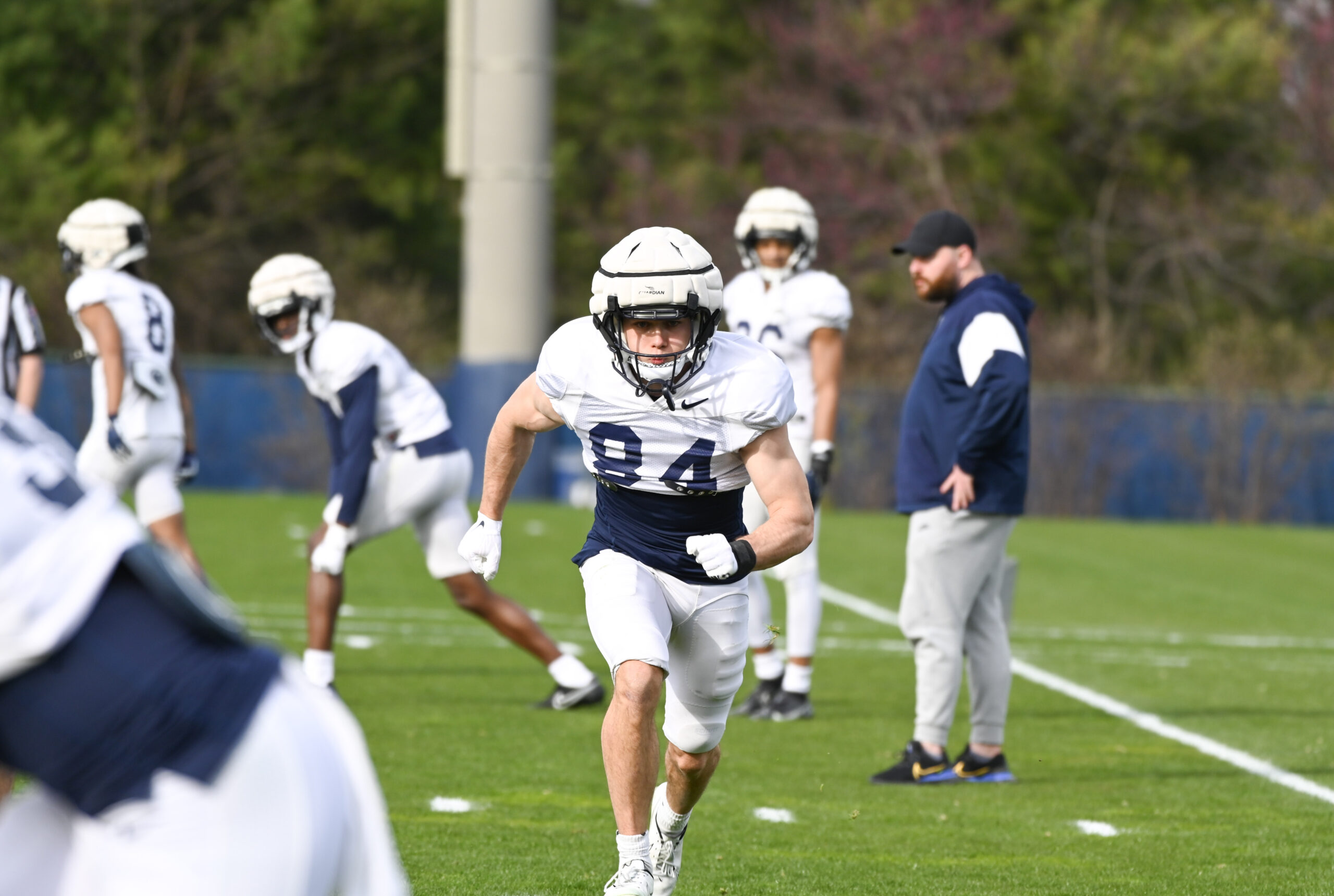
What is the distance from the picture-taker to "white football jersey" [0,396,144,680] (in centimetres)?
207

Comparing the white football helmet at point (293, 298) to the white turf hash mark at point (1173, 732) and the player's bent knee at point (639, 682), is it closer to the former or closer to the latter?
the white turf hash mark at point (1173, 732)


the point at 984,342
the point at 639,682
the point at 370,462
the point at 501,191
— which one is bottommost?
the point at 639,682

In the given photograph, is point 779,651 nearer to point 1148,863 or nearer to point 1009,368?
point 1009,368

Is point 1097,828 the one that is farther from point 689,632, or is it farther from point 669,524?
point 669,524

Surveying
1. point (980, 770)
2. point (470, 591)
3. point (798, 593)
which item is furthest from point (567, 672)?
point (980, 770)

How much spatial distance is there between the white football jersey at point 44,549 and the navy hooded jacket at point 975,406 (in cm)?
439

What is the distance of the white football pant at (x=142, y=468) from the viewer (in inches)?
319

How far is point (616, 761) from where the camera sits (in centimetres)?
451

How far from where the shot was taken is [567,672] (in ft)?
24.7

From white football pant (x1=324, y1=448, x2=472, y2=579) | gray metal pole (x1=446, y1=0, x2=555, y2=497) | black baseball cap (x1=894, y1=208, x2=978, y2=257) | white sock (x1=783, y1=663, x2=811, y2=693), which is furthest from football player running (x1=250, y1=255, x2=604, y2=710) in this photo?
gray metal pole (x1=446, y1=0, x2=555, y2=497)

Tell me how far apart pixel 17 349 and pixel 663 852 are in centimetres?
492

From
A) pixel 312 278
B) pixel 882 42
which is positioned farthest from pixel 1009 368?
pixel 882 42

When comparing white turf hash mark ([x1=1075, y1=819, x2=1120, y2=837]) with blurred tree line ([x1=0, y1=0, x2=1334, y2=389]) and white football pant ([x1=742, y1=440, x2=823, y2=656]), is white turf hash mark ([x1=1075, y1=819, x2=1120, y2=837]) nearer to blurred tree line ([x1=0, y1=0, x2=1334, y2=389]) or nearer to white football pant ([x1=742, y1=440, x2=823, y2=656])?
white football pant ([x1=742, y1=440, x2=823, y2=656])

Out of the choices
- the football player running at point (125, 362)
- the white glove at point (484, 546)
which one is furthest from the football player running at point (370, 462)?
the white glove at point (484, 546)
